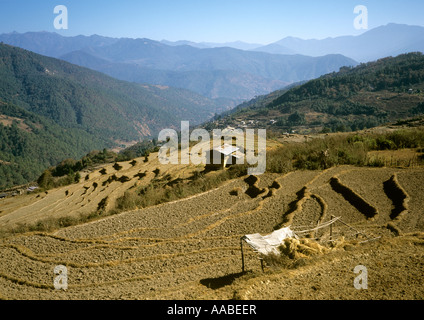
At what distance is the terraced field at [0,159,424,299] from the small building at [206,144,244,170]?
4.91 meters

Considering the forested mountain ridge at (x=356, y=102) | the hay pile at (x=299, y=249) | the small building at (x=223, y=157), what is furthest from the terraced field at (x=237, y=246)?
the forested mountain ridge at (x=356, y=102)

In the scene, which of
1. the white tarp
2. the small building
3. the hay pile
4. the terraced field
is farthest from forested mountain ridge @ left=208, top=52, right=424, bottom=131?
the white tarp

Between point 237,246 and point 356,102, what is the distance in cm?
10460

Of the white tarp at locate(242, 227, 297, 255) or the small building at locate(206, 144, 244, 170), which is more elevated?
the small building at locate(206, 144, 244, 170)

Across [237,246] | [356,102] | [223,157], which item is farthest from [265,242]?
[356,102]

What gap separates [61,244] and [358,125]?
8206cm

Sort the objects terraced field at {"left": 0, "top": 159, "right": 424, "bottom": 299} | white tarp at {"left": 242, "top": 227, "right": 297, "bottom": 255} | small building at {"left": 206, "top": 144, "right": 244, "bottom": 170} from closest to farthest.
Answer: terraced field at {"left": 0, "top": 159, "right": 424, "bottom": 299} → white tarp at {"left": 242, "top": 227, "right": 297, "bottom": 255} → small building at {"left": 206, "top": 144, "right": 244, "bottom": 170}

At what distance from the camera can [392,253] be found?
942 cm

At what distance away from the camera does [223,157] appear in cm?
2453

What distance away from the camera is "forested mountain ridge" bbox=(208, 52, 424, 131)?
3300 inches

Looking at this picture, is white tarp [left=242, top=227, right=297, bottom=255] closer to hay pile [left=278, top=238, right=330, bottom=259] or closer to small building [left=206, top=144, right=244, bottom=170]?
hay pile [left=278, top=238, right=330, bottom=259]

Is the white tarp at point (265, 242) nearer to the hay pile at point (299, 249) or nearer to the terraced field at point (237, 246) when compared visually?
the hay pile at point (299, 249)

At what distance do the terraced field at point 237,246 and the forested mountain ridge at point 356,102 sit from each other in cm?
5912
